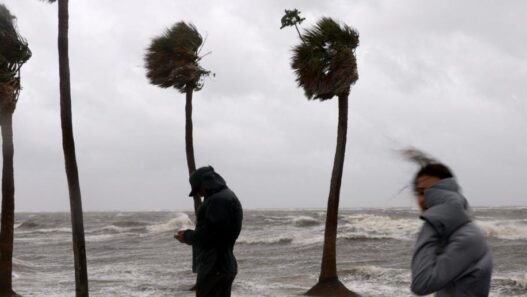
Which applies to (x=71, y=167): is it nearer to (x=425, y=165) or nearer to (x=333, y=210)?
(x=333, y=210)

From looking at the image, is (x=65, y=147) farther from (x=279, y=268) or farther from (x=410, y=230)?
(x=410, y=230)

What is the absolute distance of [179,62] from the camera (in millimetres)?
17875

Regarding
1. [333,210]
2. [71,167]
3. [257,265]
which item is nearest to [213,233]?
[71,167]

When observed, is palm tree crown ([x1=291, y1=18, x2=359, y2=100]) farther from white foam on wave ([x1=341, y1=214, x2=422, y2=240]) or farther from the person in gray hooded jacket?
white foam on wave ([x1=341, y1=214, x2=422, y2=240])

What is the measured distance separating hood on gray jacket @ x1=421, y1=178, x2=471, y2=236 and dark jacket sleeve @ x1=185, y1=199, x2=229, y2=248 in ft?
9.69

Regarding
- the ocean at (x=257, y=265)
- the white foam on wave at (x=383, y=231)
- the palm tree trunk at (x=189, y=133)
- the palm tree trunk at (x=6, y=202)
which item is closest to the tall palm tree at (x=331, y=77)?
the ocean at (x=257, y=265)

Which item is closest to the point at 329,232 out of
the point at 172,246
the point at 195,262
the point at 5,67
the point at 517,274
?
the point at 5,67

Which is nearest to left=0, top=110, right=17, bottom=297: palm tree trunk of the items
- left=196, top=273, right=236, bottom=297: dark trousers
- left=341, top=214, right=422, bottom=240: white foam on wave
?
left=196, top=273, right=236, bottom=297: dark trousers

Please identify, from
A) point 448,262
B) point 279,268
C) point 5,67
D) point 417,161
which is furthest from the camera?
point 279,268

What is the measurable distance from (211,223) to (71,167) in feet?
18.7

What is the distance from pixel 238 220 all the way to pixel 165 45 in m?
12.9

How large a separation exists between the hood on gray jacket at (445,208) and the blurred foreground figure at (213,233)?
117 inches

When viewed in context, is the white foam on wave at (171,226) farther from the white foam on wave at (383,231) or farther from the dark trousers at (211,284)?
the dark trousers at (211,284)

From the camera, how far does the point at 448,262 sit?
9.12 feet
